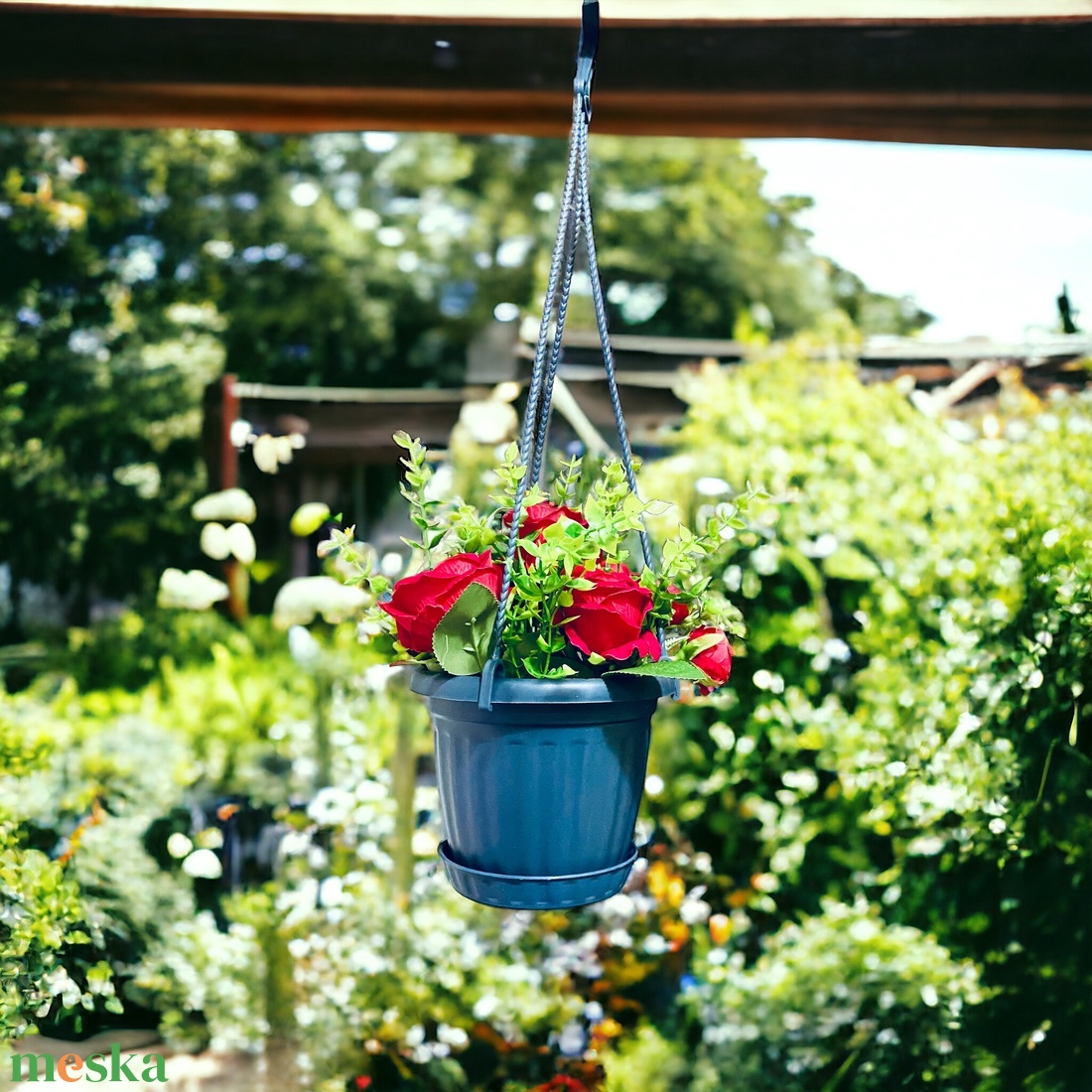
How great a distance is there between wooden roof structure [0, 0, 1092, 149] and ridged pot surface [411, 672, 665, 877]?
114 cm

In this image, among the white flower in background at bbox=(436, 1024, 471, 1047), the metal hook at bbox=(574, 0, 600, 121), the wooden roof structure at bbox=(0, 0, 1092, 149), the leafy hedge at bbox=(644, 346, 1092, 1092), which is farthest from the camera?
the white flower in background at bbox=(436, 1024, 471, 1047)

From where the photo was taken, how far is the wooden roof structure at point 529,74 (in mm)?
1551

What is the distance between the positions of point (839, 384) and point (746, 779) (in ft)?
2.98

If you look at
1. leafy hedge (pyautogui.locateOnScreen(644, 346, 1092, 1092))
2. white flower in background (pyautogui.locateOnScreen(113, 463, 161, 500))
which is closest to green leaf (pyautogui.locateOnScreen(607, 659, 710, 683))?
leafy hedge (pyautogui.locateOnScreen(644, 346, 1092, 1092))

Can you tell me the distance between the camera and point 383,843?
213 centimetres

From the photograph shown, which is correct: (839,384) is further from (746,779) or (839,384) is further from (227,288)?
(227,288)

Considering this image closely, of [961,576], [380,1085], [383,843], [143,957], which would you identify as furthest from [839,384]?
[143,957]

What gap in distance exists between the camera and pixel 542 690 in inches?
32.9

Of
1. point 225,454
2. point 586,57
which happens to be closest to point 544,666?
point 586,57

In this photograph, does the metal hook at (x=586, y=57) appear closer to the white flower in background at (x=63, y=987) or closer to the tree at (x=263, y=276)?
the tree at (x=263, y=276)

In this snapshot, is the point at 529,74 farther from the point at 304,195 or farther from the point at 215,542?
the point at 215,542

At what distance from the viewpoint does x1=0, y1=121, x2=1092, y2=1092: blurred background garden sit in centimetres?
189

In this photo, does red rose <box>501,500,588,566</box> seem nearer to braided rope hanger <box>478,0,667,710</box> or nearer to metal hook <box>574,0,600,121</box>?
braided rope hanger <box>478,0,667,710</box>

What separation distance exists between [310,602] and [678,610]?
149cm
